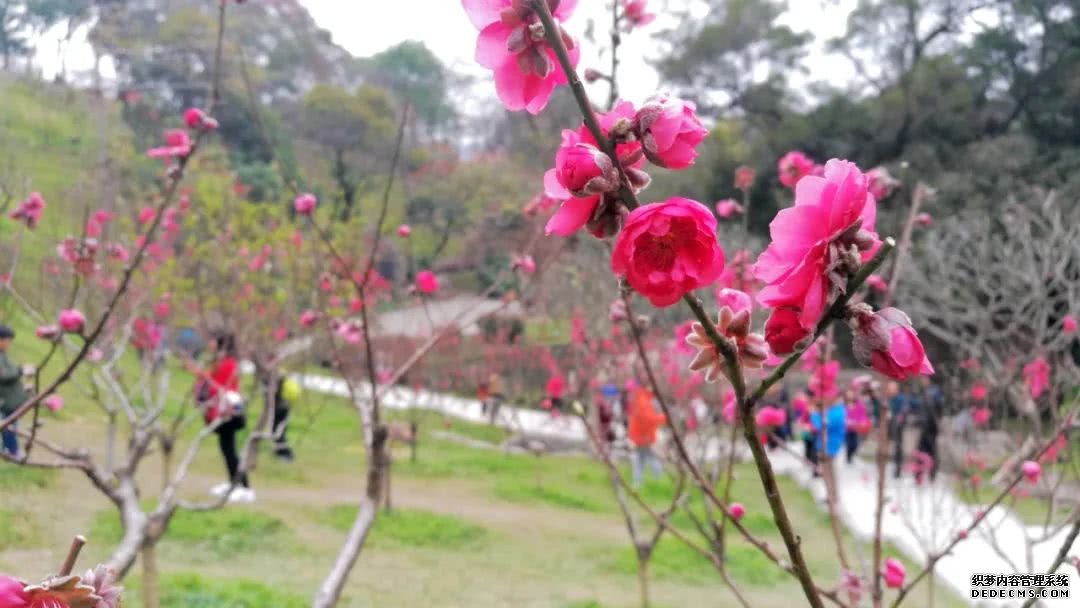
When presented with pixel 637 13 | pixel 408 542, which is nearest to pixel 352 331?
pixel 637 13

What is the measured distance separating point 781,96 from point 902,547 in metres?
10.2

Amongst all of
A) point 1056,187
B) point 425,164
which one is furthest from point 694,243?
point 425,164

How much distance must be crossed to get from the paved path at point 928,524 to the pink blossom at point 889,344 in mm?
1562

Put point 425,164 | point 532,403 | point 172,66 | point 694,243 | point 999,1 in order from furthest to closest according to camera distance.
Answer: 1. point 425,164
2. point 532,403
3. point 999,1
4. point 172,66
5. point 694,243

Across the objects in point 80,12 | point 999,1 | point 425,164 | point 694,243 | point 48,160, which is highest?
point 999,1

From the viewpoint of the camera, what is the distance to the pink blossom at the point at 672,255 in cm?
62

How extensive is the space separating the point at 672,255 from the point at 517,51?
210mm

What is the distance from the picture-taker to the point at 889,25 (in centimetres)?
1533

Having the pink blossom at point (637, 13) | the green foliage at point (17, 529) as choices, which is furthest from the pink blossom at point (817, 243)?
the green foliage at point (17, 529)

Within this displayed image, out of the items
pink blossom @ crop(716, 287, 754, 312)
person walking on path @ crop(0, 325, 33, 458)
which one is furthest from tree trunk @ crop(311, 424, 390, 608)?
person walking on path @ crop(0, 325, 33, 458)

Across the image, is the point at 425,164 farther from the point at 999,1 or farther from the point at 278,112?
the point at 999,1

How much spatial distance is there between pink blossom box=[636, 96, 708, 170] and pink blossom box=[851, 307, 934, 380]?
0.58 feet

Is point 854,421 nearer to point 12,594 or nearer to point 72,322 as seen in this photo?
point 72,322

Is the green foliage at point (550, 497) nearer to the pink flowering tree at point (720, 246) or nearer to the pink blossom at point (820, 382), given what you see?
the pink blossom at point (820, 382)
